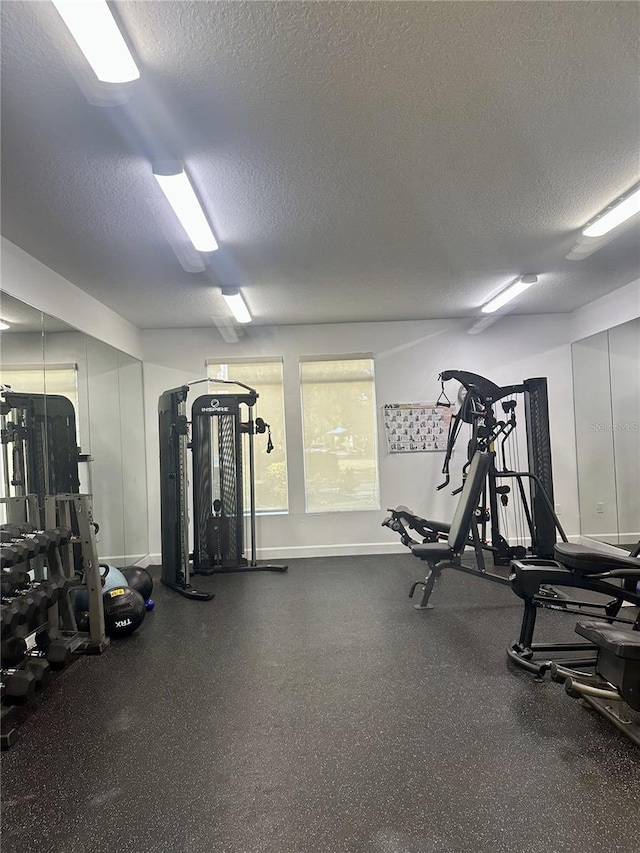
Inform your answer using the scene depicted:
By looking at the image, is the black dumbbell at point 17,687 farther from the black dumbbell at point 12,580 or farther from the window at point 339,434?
the window at point 339,434

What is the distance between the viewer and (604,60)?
180 centimetres

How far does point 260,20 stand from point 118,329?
375 cm

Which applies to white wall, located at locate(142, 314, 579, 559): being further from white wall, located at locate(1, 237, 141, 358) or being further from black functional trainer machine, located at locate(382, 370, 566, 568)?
black functional trainer machine, located at locate(382, 370, 566, 568)

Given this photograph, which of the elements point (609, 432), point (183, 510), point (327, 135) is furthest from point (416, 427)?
point (327, 135)

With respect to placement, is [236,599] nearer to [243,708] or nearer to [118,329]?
[243,708]

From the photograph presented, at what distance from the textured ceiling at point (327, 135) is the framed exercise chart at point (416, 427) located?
2022 millimetres

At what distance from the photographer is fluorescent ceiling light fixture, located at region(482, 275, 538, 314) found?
165 inches

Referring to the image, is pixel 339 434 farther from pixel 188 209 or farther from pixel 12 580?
pixel 12 580

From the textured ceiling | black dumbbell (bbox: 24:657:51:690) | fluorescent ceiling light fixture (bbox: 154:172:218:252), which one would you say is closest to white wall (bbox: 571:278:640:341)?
the textured ceiling

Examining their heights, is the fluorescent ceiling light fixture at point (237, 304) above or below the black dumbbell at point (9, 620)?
above

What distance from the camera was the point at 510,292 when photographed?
4.48 m

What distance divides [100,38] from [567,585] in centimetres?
296

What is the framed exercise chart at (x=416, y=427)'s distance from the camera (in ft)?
18.2

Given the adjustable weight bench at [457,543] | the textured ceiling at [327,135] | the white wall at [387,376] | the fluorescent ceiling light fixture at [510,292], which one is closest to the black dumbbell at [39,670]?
the textured ceiling at [327,135]
